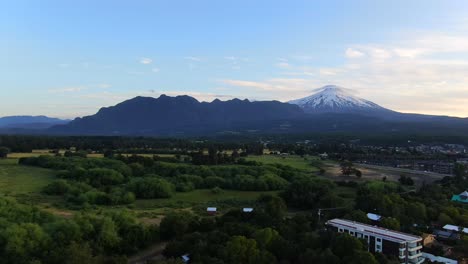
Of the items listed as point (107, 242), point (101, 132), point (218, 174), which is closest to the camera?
point (107, 242)

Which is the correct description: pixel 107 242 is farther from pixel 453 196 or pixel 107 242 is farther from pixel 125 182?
pixel 453 196

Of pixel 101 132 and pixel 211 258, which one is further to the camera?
pixel 101 132

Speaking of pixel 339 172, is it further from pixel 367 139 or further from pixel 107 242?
pixel 367 139

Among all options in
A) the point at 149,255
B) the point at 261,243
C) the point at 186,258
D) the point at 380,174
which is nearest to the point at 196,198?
the point at 149,255

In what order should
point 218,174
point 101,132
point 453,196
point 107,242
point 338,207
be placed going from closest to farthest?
point 107,242 → point 338,207 → point 453,196 → point 218,174 → point 101,132

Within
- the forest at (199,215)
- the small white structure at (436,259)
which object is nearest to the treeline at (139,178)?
the forest at (199,215)

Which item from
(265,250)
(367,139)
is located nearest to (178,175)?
(265,250)
